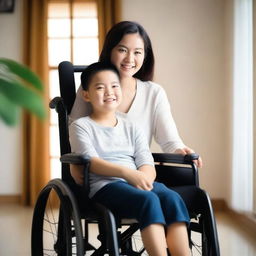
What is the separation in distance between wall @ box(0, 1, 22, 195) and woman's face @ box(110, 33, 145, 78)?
3.02 meters

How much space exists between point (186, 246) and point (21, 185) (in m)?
3.61

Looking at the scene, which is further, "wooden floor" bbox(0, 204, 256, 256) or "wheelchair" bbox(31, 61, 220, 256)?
"wooden floor" bbox(0, 204, 256, 256)

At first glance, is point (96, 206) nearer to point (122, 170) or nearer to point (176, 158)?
point (122, 170)

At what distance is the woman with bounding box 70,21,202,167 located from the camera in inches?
78.6

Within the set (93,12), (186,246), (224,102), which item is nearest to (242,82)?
(224,102)

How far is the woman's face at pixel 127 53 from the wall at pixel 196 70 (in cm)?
267

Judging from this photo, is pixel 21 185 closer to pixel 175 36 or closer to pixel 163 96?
pixel 175 36

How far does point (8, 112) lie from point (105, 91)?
1.50m

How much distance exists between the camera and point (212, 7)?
4660 millimetres

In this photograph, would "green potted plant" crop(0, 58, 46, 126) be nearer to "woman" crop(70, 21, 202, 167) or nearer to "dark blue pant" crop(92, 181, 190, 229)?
"dark blue pant" crop(92, 181, 190, 229)

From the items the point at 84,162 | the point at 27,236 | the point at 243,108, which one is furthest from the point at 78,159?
the point at 243,108

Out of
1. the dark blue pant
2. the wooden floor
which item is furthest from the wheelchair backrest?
the wooden floor

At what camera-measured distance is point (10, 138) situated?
4879mm

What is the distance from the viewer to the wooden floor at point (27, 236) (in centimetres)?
301
